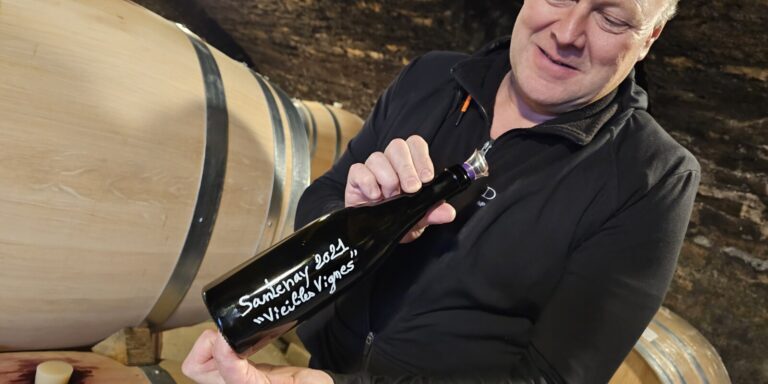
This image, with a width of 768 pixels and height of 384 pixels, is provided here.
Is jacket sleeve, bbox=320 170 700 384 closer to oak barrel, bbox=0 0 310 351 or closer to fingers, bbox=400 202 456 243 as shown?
fingers, bbox=400 202 456 243

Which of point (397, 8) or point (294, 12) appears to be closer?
point (397, 8)

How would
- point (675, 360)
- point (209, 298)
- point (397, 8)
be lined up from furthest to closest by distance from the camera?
point (397, 8), point (675, 360), point (209, 298)

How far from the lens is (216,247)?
61.8 inches

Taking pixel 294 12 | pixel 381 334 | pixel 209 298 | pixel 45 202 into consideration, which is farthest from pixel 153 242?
pixel 294 12

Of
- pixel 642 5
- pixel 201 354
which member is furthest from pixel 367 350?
pixel 642 5

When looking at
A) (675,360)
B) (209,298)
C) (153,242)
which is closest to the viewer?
(209,298)

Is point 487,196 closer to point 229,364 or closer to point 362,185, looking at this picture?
point 362,185

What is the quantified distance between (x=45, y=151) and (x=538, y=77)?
3.45ft

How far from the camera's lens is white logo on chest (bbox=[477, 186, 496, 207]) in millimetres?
1087

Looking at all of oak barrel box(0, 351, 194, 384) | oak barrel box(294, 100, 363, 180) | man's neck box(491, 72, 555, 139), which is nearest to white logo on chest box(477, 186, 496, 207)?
man's neck box(491, 72, 555, 139)

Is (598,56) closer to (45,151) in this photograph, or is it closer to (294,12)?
(45,151)

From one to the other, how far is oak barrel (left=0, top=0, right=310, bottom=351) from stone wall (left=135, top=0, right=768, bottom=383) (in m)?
1.84

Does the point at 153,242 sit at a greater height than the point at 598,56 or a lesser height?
lesser

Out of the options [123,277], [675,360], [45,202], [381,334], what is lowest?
[675,360]
